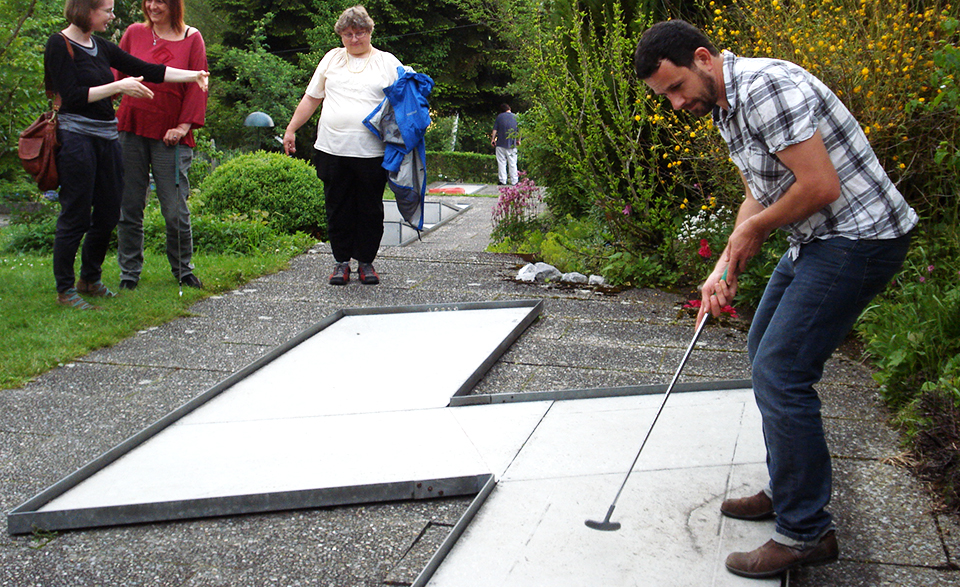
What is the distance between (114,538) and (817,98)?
2.44 metres

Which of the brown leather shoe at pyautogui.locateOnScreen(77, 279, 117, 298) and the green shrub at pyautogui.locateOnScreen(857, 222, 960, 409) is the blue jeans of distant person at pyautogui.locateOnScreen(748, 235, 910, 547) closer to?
the green shrub at pyautogui.locateOnScreen(857, 222, 960, 409)

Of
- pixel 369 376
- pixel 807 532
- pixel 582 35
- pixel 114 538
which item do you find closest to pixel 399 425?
pixel 369 376

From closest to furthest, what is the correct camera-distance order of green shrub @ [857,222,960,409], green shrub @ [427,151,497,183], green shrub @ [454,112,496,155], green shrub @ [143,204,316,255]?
green shrub @ [857,222,960,409] < green shrub @ [143,204,316,255] < green shrub @ [427,151,497,183] < green shrub @ [454,112,496,155]

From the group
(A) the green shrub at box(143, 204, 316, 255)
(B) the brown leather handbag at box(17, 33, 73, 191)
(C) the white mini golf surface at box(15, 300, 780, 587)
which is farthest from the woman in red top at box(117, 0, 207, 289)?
(C) the white mini golf surface at box(15, 300, 780, 587)

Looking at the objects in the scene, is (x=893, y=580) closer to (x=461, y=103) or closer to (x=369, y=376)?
(x=369, y=376)

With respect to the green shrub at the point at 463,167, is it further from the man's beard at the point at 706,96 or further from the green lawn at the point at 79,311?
the man's beard at the point at 706,96

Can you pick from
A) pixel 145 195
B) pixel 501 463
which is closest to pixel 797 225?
pixel 501 463

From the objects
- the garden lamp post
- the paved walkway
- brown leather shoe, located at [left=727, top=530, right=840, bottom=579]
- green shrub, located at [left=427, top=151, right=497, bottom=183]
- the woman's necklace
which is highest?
the woman's necklace

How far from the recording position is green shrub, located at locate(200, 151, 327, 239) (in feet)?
29.0

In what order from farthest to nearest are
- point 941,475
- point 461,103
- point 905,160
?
point 461,103 → point 905,160 → point 941,475

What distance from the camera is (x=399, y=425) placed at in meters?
3.46

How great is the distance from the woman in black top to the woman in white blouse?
0.95 meters

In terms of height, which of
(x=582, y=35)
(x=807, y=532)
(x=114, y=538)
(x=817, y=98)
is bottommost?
(x=114, y=538)

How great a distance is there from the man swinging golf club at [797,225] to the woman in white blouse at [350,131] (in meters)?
3.79
